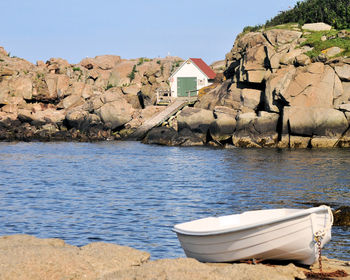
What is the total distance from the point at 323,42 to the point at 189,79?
84.1 feet

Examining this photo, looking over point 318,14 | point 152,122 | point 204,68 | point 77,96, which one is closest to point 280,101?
point 152,122

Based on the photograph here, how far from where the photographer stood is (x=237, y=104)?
5000cm

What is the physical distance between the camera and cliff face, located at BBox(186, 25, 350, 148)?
42.2 meters

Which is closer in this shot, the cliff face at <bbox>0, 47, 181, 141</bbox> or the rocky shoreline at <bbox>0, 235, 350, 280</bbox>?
the rocky shoreline at <bbox>0, 235, 350, 280</bbox>

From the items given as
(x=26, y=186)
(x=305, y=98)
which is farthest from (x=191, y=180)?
(x=305, y=98)

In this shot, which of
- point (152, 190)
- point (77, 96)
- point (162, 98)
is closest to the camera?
point (152, 190)

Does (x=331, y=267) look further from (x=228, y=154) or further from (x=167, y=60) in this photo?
(x=167, y=60)

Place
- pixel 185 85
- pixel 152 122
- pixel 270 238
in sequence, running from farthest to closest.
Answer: pixel 185 85
pixel 152 122
pixel 270 238

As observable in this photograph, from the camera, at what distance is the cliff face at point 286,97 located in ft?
138

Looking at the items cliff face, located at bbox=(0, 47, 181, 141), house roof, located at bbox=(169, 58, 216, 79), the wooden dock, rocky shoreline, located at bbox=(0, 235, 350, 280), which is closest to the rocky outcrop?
the wooden dock

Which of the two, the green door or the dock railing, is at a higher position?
the green door

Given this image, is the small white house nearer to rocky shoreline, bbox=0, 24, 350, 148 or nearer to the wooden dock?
rocky shoreline, bbox=0, 24, 350, 148

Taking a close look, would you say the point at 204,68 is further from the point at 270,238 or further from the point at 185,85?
the point at 270,238

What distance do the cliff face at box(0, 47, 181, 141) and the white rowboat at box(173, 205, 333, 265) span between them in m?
48.8
